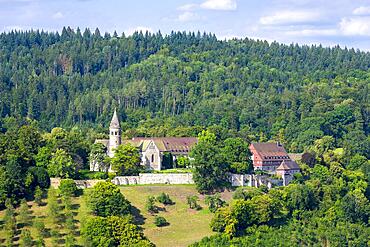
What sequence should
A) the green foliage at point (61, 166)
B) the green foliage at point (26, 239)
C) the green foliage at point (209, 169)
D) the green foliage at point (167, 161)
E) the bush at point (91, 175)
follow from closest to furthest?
the green foliage at point (26, 239) → the green foliage at point (61, 166) → the green foliage at point (209, 169) → the bush at point (91, 175) → the green foliage at point (167, 161)

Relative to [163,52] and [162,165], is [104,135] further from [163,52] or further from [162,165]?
[163,52]

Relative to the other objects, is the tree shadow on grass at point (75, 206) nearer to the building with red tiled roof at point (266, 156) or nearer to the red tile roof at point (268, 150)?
the building with red tiled roof at point (266, 156)

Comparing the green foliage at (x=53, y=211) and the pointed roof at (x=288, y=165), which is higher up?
the pointed roof at (x=288, y=165)

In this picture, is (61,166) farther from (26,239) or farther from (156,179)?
(26,239)

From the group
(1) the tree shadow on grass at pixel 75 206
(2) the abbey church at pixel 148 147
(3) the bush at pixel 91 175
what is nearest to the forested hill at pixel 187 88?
(2) the abbey church at pixel 148 147

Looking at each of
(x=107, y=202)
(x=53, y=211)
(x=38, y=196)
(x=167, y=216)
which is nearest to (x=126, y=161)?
(x=167, y=216)

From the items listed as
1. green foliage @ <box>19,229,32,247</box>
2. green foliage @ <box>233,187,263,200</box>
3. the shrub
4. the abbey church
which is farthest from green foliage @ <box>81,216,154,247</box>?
the abbey church
